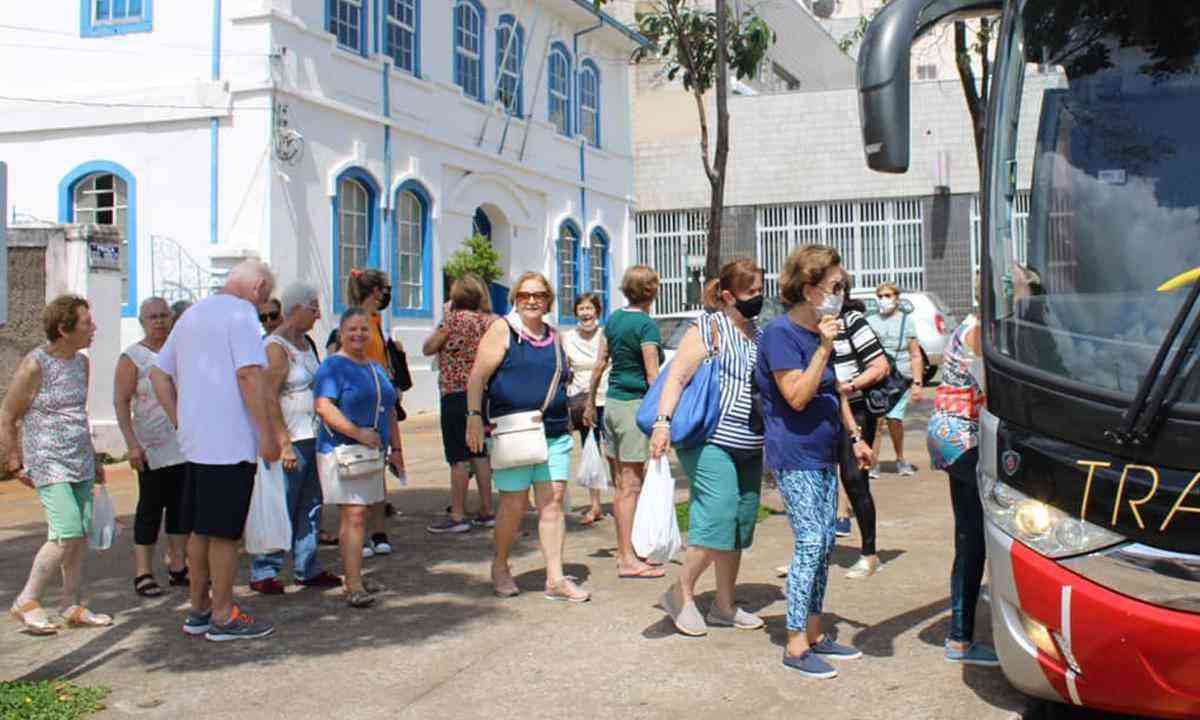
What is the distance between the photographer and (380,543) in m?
8.30

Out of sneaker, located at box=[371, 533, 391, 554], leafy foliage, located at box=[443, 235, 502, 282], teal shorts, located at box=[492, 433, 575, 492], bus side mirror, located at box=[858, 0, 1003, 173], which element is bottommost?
sneaker, located at box=[371, 533, 391, 554]

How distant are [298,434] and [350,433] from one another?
0.90 metres

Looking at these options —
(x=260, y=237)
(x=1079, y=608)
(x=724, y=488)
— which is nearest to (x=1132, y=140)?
(x=1079, y=608)

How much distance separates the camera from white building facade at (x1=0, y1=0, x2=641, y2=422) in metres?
15.5

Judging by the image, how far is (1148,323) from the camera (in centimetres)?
405

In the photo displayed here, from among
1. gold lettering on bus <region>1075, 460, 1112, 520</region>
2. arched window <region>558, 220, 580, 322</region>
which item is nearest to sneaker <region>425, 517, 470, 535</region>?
gold lettering on bus <region>1075, 460, 1112, 520</region>

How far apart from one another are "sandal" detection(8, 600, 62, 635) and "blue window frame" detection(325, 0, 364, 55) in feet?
38.6

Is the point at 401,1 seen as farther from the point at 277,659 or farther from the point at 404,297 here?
the point at 277,659

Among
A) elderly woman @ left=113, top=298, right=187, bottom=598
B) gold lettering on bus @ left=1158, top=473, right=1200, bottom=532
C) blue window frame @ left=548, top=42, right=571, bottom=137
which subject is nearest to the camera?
gold lettering on bus @ left=1158, top=473, right=1200, bottom=532

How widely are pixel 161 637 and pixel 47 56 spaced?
40.9ft

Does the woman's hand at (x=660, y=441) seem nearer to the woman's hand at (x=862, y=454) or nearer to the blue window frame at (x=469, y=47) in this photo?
the woman's hand at (x=862, y=454)

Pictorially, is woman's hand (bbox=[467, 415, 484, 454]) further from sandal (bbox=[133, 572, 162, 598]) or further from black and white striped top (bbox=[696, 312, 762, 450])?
sandal (bbox=[133, 572, 162, 598])

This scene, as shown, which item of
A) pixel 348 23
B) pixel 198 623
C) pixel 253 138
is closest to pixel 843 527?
pixel 198 623

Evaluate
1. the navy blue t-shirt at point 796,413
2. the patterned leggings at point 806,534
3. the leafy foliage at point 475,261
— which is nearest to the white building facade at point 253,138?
the leafy foliage at point 475,261
